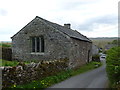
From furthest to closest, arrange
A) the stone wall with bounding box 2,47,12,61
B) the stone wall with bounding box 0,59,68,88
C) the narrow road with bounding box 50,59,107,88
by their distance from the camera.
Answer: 1. the stone wall with bounding box 2,47,12,61
2. the narrow road with bounding box 50,59,107,88
3. the stone wall with bounding box 0,59,68,88

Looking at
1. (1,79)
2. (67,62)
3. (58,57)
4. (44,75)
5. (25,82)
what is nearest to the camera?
(1,79)

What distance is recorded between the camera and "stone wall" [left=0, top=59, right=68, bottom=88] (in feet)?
26.0

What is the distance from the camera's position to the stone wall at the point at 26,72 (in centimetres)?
794

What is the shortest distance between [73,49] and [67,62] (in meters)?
2.05

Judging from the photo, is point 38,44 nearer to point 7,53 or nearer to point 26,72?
point 7,53

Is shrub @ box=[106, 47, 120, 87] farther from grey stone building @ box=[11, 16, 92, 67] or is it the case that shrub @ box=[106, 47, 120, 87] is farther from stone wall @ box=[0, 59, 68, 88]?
grey stone building @ box=[11, 16, 92, 67]

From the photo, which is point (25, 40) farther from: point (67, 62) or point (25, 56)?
point (67, 62)

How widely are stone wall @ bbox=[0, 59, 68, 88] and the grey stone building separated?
310 cm

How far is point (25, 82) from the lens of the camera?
9148 mm

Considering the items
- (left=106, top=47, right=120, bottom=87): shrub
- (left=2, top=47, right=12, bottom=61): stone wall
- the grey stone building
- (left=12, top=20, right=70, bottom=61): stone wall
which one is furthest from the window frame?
(left=106, top=47, right=120, bottom=87): shrub

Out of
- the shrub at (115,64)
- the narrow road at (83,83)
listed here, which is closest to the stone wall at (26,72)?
the narrow road at (83,83)

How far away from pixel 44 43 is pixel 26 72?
7.41m

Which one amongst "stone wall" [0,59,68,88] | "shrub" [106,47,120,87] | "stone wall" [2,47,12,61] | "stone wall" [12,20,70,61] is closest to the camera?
"shrub" [106,47,120,87]

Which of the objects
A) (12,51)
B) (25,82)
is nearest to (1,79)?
(25,82)
